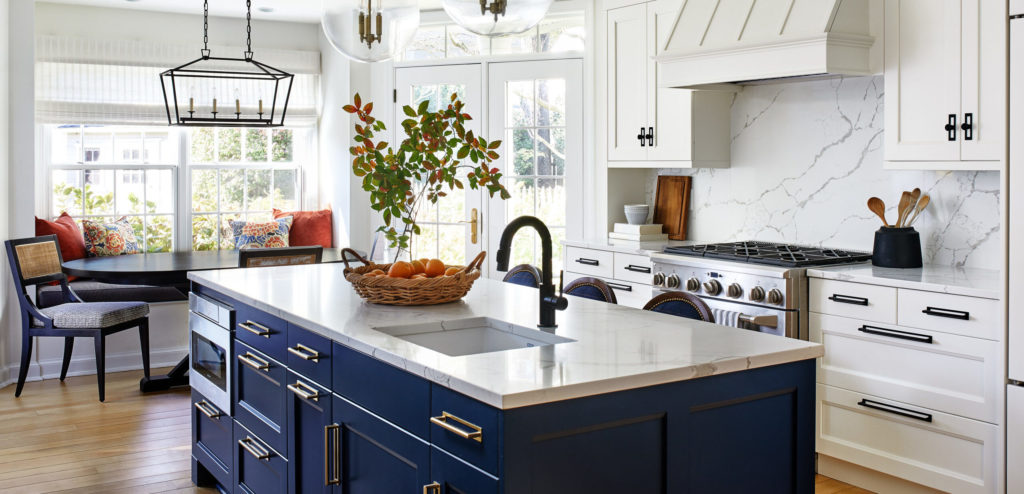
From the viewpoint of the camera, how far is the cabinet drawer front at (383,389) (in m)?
1.95

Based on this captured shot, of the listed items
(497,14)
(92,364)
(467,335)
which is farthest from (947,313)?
(92,364)

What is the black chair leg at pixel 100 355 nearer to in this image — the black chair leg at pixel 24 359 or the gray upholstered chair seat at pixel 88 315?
the gray upholstered chair seat at pixel 88 315

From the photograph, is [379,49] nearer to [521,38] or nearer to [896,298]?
[896,298]

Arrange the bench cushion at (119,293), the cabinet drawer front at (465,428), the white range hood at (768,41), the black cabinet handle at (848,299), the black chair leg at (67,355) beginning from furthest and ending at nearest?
1. the bench cushion at (119,293)
2. the black chair leg at (67,355)
3. the white range hood at (768,41)
4. the black cabinet handle at (848,299)
5. the cabinet drawer front at (465,428)

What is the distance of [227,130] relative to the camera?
22.3 feet

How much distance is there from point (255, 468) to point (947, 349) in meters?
2.50

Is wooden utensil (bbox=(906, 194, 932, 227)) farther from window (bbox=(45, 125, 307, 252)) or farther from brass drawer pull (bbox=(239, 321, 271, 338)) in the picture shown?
window (bbox=(45, 125, 307, 252))

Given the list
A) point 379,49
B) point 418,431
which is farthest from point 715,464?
point 379,49

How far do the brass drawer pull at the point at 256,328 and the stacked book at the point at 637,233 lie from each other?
2.51m

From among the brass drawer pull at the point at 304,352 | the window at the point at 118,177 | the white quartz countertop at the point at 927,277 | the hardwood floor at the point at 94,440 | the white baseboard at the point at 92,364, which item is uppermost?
the window at the point at 118,177

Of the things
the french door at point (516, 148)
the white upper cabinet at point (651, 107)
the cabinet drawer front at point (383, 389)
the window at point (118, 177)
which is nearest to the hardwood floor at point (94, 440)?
the window at point (118, 177)

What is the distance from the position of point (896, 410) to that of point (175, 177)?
16.9 ft

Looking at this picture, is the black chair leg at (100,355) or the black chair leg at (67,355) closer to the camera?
the black chair leg at (100,355)

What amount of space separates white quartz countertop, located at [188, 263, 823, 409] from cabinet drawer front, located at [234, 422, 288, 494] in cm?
48
